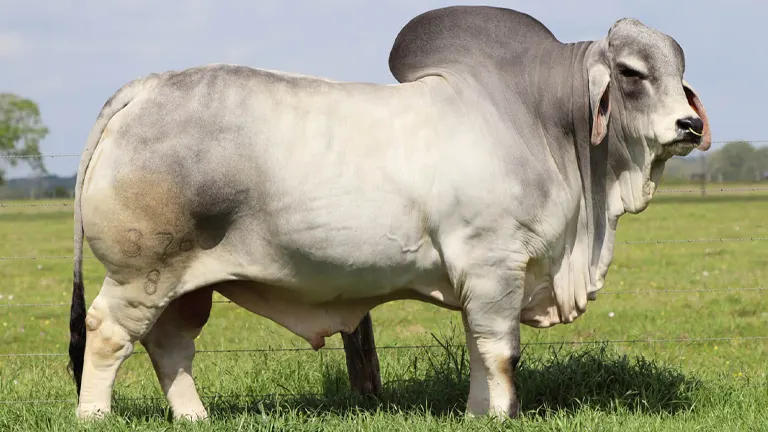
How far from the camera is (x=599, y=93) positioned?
4.55 m

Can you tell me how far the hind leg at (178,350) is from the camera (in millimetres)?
4789

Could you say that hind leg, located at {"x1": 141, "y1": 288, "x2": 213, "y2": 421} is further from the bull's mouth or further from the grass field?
the bull's mouth

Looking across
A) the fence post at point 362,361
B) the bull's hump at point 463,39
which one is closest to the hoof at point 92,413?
Answer: the fence post at point 362,361

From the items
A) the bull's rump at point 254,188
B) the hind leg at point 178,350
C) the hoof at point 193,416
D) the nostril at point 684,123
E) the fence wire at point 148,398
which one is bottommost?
the fence wire at point 148,398

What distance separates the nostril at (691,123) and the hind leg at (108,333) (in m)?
2.56

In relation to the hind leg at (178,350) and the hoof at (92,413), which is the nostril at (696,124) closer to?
the hind leg at (178,350)

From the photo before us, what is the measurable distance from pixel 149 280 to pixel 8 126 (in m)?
64.7

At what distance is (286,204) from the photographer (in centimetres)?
436

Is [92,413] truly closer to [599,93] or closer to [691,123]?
[599,93]

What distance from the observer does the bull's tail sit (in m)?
4.55

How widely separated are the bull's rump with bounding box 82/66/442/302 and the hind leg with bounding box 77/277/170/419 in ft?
0.34

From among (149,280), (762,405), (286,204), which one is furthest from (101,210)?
(762,405)

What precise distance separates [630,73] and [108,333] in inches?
109

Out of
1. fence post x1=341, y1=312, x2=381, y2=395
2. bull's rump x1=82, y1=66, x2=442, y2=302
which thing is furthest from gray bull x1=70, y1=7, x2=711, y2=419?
fence post x1=341, y1=312, x2=381, y2=395
